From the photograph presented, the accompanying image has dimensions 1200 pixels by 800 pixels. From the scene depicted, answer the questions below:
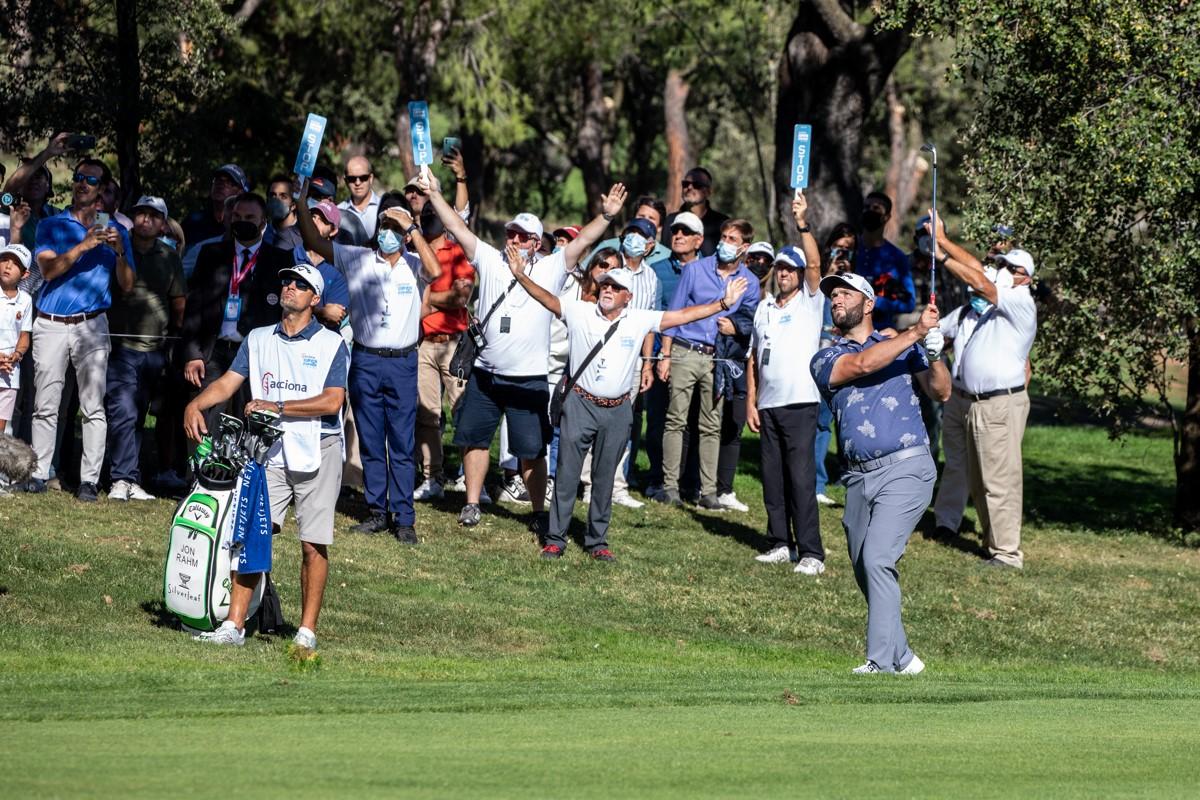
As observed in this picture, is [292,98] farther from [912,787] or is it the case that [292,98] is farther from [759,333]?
[912,787]

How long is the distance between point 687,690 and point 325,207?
6.07 metres

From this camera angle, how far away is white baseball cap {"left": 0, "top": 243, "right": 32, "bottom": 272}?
1297 cm

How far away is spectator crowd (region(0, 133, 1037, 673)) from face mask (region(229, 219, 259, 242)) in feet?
0.05

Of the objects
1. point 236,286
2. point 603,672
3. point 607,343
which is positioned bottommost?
point 603,672

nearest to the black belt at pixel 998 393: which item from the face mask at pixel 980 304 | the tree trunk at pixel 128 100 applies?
the face mask at pixel 980 304

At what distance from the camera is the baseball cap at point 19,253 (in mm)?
12969

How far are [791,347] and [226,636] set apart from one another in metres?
5.58

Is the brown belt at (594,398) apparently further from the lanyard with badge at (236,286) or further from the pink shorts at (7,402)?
the pink shorts at (7,402)

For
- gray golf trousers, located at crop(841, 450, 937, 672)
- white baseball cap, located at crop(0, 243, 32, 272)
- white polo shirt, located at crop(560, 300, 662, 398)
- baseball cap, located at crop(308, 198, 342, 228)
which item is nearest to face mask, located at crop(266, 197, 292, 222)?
baseball cap, located at crop(308, 198, 342, 228)

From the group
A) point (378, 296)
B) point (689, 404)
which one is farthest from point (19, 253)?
point (689, 404)

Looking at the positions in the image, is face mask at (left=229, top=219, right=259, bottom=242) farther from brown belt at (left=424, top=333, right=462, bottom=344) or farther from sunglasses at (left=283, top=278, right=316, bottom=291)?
sunglasses at (left=283, top=278, right=316, bottom=291)

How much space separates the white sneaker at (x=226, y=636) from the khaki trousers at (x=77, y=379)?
3.78 meters

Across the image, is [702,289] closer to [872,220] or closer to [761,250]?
[761,250]

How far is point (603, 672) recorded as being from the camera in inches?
419
